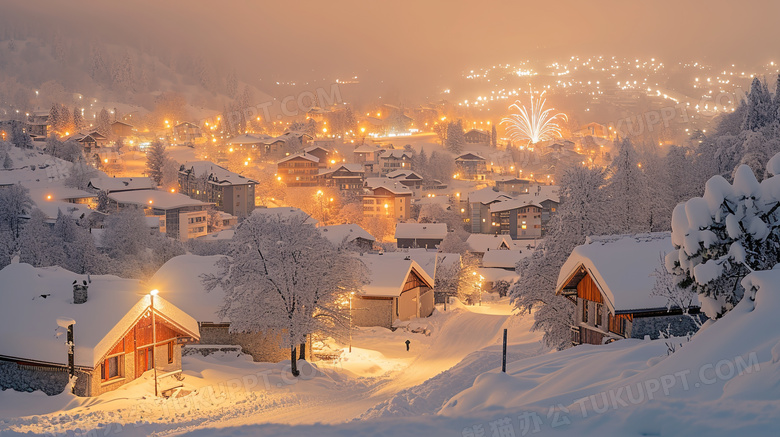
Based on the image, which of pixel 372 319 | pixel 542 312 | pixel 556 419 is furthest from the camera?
pixel 372 319

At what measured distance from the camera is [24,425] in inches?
645

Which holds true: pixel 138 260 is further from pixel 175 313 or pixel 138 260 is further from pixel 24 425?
pixel 24 425

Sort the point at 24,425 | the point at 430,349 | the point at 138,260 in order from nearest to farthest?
the point at 24,425 < the point at 430,349 < the point at 138,260

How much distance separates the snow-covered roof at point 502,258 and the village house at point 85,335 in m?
58.1

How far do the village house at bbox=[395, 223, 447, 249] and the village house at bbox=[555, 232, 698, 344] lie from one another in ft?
214

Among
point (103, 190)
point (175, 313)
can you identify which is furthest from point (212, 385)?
point (103, 190)

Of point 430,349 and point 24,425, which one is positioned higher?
point 24,425

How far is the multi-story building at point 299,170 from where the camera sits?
127 m

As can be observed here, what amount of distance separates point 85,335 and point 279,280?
8.17m

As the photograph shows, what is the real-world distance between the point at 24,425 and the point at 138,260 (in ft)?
168

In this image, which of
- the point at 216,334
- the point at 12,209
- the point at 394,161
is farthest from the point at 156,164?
the point at 216,334

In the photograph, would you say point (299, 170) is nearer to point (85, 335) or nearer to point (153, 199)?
point (153, 199)

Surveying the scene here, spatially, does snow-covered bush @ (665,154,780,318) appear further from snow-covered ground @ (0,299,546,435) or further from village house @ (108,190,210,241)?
village house @ (108,190,210,241)

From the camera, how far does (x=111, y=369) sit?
21469 mm
